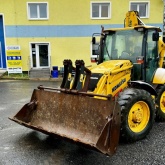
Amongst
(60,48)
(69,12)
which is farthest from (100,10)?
(60,48)

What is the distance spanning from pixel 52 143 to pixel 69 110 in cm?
83

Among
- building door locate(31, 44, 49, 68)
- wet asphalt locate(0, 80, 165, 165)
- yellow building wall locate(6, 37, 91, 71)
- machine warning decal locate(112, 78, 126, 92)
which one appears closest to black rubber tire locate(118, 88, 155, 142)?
wet asphalt locate(0, 80, 165, 165)

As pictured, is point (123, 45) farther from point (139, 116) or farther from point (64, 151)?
point (64, 151)

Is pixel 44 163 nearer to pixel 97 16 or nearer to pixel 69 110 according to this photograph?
pixel 69 110

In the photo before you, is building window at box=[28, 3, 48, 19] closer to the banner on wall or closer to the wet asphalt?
the banner on wall

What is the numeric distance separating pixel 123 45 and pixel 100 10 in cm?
1118

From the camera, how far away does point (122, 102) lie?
4152 millimetres

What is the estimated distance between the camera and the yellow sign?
1496cm

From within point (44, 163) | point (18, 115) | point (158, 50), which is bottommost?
point (44, 163)

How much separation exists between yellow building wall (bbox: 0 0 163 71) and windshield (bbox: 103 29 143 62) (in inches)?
406

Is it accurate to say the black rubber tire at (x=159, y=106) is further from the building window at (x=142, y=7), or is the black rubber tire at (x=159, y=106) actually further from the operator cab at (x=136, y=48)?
the building window at (x=142, y=7)

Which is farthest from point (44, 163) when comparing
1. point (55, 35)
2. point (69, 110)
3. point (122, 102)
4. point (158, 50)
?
point (55, 35)

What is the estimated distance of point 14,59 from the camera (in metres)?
15.1

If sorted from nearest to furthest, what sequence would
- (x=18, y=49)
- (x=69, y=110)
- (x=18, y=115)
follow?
(x=69, y=110)
(x=18, y=115)
(x=18, y=49)
